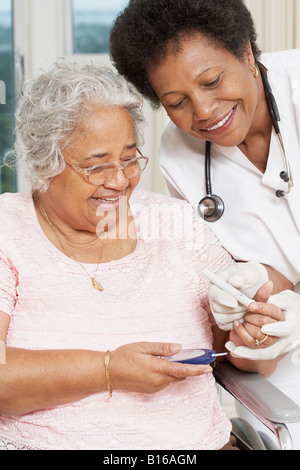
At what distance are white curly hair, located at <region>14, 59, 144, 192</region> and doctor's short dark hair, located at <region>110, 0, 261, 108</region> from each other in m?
0.09

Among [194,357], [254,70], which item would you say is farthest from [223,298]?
[254,70]

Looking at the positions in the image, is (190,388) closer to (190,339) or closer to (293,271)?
(190,339)

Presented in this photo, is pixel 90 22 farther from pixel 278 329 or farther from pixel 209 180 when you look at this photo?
pixel 278 329

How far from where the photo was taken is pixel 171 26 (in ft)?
4.77

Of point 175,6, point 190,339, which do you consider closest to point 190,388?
point 190,339

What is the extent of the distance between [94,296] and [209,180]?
0.49 meters

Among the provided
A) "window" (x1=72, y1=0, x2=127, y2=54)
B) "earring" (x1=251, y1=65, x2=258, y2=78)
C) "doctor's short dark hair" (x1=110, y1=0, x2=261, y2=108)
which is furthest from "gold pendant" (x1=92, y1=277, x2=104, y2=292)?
"window" (x1=72, y1=0, x2=127, y2=54)

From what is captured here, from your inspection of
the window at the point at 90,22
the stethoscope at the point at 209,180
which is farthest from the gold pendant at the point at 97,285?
the window at the point at 90,22

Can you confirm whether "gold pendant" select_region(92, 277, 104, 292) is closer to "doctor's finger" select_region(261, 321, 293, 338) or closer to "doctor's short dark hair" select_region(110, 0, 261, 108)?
"doctor's finger" select_region(261, 321, 293, 338)

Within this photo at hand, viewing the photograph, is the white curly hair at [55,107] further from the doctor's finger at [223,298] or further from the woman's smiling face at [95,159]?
the doctor's finger at [223,298]

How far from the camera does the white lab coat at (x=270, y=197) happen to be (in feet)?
5.40

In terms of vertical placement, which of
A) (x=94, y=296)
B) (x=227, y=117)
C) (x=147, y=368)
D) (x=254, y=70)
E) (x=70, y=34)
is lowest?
(x=147, y=368)

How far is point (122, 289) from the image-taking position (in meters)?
1.53

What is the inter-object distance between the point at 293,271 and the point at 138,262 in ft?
1.39
